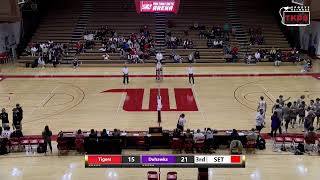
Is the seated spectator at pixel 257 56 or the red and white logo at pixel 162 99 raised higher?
the seated spectator at pixel 257 56

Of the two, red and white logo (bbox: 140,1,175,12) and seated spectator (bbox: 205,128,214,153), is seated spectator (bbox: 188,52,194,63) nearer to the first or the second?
red and white logo (bbox: 140,1,175,12)

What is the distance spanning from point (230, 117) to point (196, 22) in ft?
70.1

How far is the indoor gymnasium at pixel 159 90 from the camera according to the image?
1686 cm

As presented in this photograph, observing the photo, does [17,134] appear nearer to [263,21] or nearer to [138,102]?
A: [138,102]

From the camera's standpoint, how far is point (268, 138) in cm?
2027

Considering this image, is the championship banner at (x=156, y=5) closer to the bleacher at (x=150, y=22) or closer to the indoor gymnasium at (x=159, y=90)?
the indoor gymnasium at (x=159, y=90)

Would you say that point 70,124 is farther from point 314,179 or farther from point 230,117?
point 314,179
